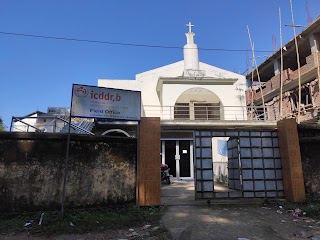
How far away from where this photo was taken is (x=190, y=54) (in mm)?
18188

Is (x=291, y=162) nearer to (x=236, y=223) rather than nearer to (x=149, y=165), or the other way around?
(x=236, y=223)

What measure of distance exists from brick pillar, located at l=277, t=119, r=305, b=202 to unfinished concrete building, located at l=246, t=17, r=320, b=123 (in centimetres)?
793

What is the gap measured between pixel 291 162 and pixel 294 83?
37.5ft

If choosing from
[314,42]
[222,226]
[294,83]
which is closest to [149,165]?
[222,226]

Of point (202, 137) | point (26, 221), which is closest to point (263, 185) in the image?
point (202, 137)

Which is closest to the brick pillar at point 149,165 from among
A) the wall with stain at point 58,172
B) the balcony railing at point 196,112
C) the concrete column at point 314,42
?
the wall with stain at point 58,172

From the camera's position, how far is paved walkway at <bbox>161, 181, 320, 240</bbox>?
467 centimetres

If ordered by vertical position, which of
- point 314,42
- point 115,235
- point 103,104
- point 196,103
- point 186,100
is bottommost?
point 115,235

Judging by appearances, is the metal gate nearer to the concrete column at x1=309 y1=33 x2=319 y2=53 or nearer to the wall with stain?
the wall with stain

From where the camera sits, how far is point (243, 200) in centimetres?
739

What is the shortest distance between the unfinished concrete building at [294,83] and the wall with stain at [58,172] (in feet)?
36.9

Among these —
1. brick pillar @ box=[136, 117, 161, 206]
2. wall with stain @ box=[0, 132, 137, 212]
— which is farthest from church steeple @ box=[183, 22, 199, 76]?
wall with stain @ box=[0, 132, 137, 212]

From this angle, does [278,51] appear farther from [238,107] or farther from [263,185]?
[263,185]

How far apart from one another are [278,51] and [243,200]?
1459cm
